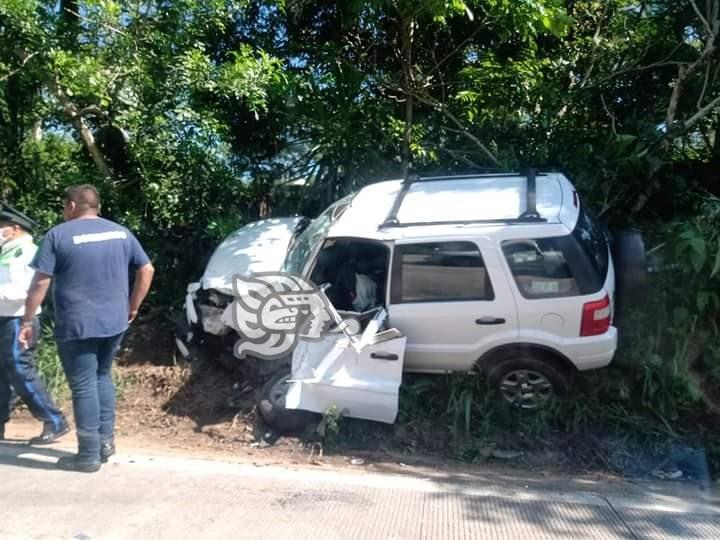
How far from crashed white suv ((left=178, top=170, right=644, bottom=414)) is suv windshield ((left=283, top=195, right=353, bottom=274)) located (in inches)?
1.3

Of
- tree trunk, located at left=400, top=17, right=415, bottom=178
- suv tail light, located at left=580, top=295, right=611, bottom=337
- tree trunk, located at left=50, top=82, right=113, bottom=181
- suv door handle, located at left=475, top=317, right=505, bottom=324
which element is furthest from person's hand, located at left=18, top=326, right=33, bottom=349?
tree trunk, located at left=400, top=17, right=415, bottom=178

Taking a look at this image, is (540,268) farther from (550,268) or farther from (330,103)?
(330,103)

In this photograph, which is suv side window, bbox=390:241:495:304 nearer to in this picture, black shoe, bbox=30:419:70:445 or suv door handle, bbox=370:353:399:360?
suv door handle, bbox=370:353:399:360

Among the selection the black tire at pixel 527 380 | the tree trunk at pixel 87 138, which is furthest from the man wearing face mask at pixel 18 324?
the black tire at pixel 527 380

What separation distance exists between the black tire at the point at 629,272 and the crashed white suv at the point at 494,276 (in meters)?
0.01

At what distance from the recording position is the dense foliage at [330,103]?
21.3 feet

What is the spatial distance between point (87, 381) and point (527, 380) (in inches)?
124

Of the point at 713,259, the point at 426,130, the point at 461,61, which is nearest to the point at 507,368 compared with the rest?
the point at 713,259

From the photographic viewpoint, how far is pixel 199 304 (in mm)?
5844

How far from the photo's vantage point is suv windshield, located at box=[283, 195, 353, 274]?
545cm

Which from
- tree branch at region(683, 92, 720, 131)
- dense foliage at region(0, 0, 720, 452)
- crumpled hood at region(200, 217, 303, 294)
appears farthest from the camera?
tree branch at region(683, 92, 720, 131)

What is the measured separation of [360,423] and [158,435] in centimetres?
165

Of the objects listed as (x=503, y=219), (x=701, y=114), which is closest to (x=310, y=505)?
(x=503, y=219)

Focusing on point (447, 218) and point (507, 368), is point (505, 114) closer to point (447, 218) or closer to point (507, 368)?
point (447, 218)
